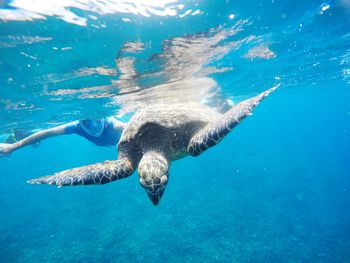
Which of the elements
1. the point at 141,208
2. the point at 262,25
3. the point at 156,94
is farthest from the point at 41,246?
the point at 262,25

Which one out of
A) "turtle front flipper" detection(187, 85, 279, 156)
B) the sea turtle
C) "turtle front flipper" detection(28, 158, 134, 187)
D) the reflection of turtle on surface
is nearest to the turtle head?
the sea turtle

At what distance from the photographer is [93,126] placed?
10531 millimetres

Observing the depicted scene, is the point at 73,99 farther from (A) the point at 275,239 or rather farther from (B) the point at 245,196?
(B) the point at 245,196

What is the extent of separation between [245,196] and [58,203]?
2088cm

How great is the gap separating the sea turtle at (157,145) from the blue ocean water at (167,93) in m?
3.05

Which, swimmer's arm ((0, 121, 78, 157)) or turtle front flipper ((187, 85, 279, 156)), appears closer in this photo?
turtle front flipper ((187, 85, 279, 156))

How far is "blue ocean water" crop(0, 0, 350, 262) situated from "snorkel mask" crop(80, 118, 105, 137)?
1.98m

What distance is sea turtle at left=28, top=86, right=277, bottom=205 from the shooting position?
15.9 ft

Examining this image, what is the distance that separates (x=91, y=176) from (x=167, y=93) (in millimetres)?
11044

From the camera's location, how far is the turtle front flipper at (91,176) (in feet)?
16.1

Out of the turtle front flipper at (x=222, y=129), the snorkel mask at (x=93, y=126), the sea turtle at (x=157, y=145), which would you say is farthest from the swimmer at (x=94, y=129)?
the turtle front flipper at (x=222, y=129)

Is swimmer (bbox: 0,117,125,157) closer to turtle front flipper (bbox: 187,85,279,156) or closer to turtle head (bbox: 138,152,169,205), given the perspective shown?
turtle head (bbox: 138,152,169,205)

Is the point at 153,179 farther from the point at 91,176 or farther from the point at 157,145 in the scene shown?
the point at 157,145

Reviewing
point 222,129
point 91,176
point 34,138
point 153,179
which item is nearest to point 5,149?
point 34,138
